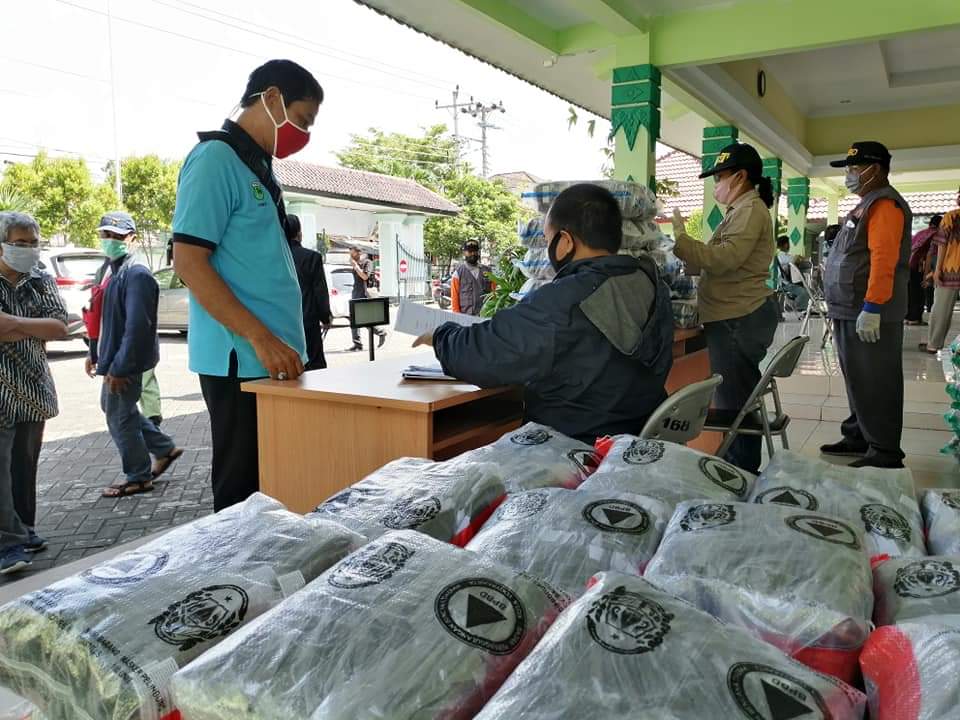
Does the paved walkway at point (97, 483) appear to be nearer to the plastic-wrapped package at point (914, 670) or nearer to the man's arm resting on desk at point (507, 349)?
the man's arm resting on desk at point (507, 349)

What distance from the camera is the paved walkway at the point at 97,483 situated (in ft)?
10.5

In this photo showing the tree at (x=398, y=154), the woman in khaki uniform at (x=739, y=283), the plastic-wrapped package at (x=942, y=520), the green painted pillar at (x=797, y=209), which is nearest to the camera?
the plastic-wrapped package at (x=942, y=520)

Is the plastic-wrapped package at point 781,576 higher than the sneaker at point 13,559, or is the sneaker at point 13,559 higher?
the plastic-wrapped package at point 781,576

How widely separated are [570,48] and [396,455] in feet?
16.2

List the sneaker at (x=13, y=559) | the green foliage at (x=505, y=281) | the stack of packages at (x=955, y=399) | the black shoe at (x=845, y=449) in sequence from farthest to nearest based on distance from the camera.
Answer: the green foliage at (x=505, y=281)
the black shoe at (x=845, y=449)
the stack of packages at (x=955, y=399)
the sneaker at (x=13, y=559)

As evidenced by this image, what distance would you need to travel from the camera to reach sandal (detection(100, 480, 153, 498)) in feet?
12.4

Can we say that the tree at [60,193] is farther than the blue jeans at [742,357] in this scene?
Yes

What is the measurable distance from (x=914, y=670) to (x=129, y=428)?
12.7 ft

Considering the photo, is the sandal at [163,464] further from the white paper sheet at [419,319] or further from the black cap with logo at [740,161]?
the black cap with logo at [740,161]

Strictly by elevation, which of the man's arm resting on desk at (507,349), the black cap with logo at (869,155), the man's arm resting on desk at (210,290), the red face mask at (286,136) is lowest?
the man's arm resting on desk at (507,349)

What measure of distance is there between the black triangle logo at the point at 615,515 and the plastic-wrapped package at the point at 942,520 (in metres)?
0.42

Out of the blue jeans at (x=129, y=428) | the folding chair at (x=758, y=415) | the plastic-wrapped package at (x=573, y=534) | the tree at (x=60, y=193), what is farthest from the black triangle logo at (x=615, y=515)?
→ the tree at (x=60, y=193)

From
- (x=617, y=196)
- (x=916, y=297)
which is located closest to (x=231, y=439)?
(x=617, y=196)

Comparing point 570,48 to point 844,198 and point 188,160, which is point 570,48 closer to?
point 188,160
